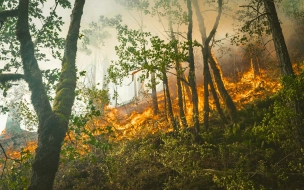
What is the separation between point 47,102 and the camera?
12.7 feet

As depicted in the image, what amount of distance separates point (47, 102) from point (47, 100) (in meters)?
0.05

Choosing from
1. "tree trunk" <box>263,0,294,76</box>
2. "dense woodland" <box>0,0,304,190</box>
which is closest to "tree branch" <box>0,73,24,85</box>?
"dense woodland" <box>0,0,304,190</box>

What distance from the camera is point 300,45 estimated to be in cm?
2253

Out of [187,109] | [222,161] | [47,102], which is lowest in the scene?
[222,161]

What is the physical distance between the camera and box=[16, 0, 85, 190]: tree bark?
3389 millimetres

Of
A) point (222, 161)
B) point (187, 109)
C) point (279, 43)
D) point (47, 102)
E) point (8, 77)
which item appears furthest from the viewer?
point (187, 109)

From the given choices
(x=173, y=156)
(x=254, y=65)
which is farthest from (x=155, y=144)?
(x=254, y=65)

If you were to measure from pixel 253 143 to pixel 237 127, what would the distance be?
2.19 meters

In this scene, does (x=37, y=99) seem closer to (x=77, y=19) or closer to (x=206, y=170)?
(x=77, y=19)

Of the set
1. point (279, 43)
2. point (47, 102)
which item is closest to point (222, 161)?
point (279, 43)

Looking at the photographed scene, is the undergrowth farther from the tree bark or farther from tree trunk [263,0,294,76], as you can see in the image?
tree trunk [263,0,294,76]

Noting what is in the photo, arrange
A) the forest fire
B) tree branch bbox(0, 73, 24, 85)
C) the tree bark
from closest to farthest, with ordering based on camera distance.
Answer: the tree bark → tree branch bbox(0, 73, 24, 85) → the forest fire

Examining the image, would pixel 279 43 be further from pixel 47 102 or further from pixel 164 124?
pixel 164 124

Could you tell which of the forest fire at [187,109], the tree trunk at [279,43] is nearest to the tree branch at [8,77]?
the tree trunk at [279,43]
